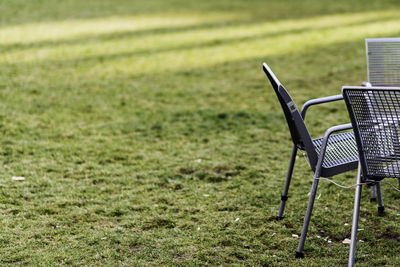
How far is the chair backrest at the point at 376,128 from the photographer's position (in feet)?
9.74

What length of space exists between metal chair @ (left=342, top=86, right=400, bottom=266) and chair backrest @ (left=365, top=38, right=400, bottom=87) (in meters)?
1.53

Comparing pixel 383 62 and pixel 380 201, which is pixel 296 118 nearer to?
pixel 380 201

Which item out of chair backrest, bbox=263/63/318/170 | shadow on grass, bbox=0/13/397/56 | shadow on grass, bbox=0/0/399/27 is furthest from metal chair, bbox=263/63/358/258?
shadow on grass, bbox=0/0/399/27

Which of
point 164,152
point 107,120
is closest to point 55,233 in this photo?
point 164,152

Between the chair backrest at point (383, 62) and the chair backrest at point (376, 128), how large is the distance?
1.53m

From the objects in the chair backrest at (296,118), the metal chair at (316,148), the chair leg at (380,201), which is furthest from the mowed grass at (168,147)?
the chair backrest at (296,118)

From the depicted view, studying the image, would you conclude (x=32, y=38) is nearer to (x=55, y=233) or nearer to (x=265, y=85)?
(x=265, y=85)

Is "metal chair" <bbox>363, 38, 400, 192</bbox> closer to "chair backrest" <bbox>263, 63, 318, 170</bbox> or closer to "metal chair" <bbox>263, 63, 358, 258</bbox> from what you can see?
"metal chair" <bbox>263, 63, 358, 258</bbox>

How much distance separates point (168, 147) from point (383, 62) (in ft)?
8.13

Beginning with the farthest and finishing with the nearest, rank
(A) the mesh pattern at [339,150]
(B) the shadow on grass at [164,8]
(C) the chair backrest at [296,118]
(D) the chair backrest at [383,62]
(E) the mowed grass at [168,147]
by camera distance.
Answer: (B) the shadow on grass at [164,8] → (D) the chair backrest at [383,62] → (E) the mowed grass at [168,147] → (A) the mesh pattern at [339,150] → (C) the chair backrest at [296,118]

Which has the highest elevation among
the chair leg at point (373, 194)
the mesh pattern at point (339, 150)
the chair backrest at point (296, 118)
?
the chair backrest at point (296, 118)

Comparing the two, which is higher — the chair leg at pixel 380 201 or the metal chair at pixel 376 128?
the metal chair at pixel 376 128

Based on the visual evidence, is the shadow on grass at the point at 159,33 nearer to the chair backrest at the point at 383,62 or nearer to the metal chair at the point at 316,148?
the chair backrest at the point at 383,62

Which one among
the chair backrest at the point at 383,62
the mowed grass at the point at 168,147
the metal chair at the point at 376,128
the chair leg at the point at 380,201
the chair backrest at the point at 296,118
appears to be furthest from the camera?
the chair backrest at the point at 383,62
